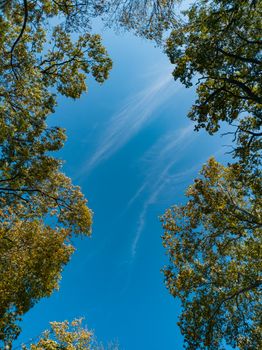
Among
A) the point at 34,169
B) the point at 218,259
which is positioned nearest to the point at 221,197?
the point at 218,259

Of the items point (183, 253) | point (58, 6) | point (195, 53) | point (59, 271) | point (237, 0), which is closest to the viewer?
point (237, 0)

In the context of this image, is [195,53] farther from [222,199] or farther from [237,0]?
[222,199]

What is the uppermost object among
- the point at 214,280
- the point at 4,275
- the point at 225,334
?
the point at 4,275

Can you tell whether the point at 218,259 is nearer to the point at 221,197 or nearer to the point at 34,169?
the point at 221,197

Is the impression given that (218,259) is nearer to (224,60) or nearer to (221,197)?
(221,197)

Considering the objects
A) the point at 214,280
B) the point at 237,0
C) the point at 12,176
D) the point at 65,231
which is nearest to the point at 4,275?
the point at 65,231

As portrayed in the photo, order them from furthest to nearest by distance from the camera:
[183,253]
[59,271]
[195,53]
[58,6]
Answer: [183,253] → [59,271] → [58,6] → [195,53]

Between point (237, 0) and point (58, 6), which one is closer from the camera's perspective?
point (237, 0)

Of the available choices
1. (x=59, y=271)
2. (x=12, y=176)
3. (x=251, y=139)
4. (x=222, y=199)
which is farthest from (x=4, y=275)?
(x=251, y=139)

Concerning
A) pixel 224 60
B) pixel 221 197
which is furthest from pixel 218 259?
pixel 224 60

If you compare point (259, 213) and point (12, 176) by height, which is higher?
point (12, 176)

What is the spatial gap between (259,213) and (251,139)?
474 cm

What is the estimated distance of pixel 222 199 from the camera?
1517 cm

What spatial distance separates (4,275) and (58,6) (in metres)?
11.6
